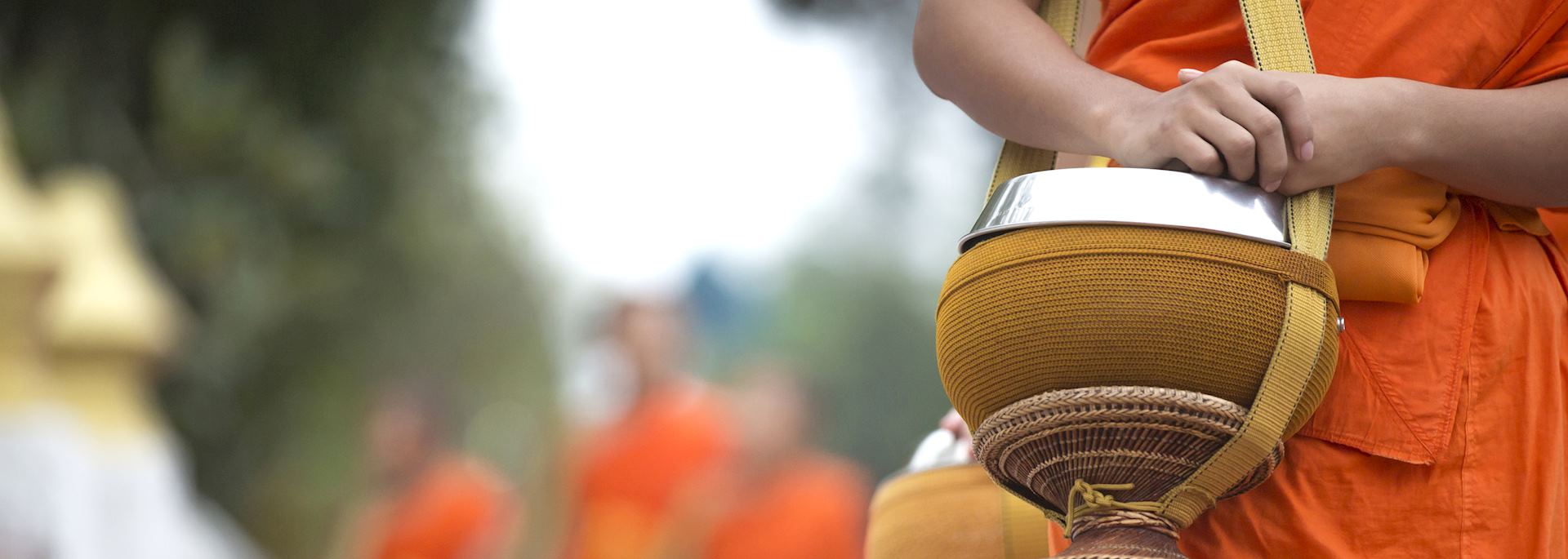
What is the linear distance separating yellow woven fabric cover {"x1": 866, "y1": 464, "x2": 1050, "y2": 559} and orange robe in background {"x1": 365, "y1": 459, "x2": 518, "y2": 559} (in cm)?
410

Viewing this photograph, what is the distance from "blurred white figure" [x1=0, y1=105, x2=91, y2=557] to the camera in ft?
12.7

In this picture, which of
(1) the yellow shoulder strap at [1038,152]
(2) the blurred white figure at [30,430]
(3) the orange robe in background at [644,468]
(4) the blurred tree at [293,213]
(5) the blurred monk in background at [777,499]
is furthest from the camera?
(4) the blurred tree at [293,213]

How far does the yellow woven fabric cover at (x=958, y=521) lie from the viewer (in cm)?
95

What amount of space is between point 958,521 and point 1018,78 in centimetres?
33

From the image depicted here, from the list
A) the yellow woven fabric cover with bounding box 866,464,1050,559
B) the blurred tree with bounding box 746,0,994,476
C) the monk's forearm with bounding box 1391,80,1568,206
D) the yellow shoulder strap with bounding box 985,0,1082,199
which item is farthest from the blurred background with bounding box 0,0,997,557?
the monk's forearm with bounding box 1391,80,1568,206

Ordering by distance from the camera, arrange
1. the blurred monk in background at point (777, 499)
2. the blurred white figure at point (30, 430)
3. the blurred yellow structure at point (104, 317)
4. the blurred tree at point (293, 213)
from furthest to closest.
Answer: the blurred tree at point (293, 213) → the blurred yellow structure at point (104, 317) → the blurred monk in background at point (777, 499) → the blurred white figure at point (30, 430)

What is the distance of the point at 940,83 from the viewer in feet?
2.72

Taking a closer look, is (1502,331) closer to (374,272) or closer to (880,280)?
(880,280)

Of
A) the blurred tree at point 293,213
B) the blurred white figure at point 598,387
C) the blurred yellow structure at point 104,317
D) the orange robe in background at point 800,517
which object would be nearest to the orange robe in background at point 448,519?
the blurred tree at point 293,213

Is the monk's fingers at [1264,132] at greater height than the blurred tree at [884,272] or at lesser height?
lesser

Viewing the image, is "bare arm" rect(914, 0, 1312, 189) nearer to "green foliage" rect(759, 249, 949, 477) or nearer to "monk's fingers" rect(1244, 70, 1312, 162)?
"monk's fingers" rect(1244, 70, 1312, 162)

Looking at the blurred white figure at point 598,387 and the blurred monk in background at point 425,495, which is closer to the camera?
the blurred white figure at point 598,387

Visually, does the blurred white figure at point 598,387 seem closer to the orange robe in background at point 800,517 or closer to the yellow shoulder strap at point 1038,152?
the orange robe in background at point 800,517

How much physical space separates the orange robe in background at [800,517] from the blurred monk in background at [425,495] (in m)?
1.09
